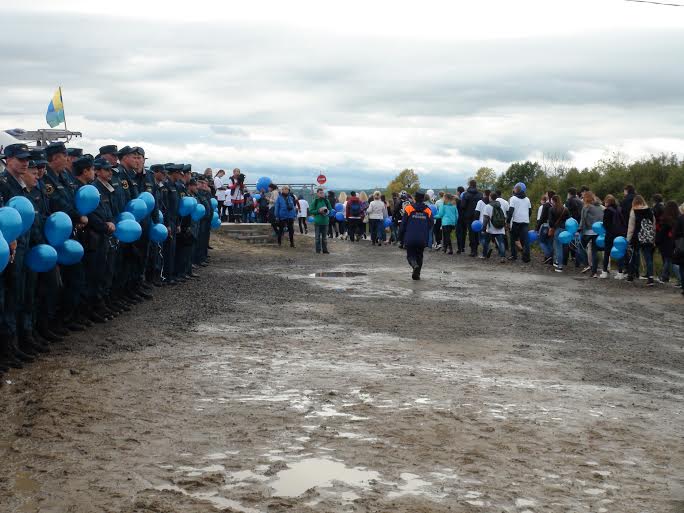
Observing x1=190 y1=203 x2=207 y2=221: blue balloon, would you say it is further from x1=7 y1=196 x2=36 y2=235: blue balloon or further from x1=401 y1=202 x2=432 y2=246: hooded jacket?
x1=7 y1=196 x2=36 y2=235: blue balloon

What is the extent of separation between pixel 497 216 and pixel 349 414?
17704 millimetres

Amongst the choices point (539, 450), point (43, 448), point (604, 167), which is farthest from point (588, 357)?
point (604, 167)

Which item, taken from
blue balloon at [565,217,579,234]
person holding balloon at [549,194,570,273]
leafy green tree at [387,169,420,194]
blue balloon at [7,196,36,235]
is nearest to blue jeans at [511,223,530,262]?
person holding balloon at [549,194,570,273]

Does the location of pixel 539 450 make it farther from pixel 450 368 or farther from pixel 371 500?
pixel 450 368

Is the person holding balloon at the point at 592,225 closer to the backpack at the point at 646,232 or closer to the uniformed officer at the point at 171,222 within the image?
the backpack at the point at 646,232

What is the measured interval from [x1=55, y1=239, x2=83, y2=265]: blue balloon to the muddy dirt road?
90 cm

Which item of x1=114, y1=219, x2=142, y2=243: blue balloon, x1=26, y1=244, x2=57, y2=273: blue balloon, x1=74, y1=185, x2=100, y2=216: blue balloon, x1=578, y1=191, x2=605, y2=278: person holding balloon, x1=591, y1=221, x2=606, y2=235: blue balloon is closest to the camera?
x1=26, y1=244, x2=57, y2=273: blue balloon

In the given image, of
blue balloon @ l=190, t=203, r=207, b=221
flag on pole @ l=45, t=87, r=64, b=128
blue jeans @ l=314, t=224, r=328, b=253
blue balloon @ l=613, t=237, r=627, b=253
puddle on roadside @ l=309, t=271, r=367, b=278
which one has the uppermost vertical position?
flag on pole @ l=45, t=87, r=64, b=128

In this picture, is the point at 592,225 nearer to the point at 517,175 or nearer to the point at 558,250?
the point at 558,250

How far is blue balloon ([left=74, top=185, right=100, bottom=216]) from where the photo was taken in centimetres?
1135

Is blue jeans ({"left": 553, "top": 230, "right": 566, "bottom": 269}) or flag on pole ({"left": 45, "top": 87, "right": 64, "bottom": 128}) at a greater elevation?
flag on pole ({"left": 45, "top": 87, "right": 64, "bottom": 128})

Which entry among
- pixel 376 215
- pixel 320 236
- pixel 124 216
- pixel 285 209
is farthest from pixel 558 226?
pixel 124 216

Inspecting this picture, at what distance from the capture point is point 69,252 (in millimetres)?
10891

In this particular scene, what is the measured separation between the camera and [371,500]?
5699mm
